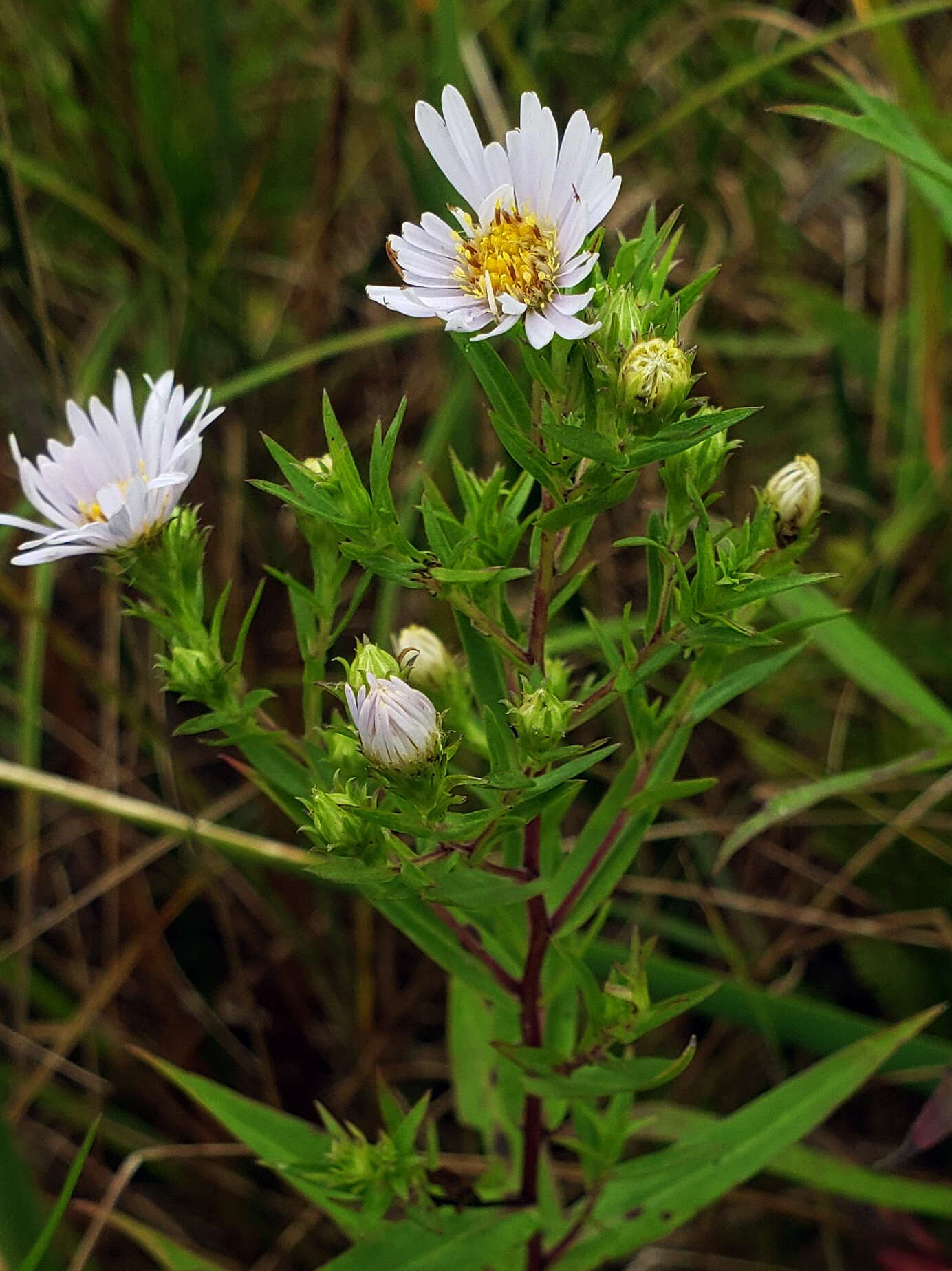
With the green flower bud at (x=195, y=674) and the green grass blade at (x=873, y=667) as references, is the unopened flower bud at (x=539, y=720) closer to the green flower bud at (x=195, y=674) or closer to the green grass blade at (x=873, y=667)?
the green flower bud at (x=195, y=674)

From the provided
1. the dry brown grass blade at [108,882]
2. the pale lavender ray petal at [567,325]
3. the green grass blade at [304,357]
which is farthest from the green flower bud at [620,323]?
the dry brown grass blade at [108,882]

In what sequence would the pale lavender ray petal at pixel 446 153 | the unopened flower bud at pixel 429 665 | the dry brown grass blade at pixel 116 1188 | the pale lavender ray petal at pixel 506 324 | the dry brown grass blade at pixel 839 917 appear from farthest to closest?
the dry brown grass blade at pixel 839 917 → the dry brown grass blade at pixel 116 1188 → the unopened flower bud at pixel 429 665 → the pale lavender ray petal at pixel 446 153 → the pale lavender ray petal at pixel 506 324

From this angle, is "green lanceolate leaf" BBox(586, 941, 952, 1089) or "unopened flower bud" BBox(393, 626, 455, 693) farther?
"green lanceolate leaf" BBox(586, 941, 952, 1089)

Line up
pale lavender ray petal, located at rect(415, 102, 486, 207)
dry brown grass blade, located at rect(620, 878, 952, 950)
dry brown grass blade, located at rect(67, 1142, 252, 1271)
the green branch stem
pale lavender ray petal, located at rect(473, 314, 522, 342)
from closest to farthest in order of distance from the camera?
pale lavender ray petal, located at rect(473, 314, 522, 342) < pale lavender ray petal, located at rect(415, 102, 486, 207) < dry brown grass blade, located at rect(67, 1142, 252, 1271) < the green branch stem < dry brown grass blade, located at rect(620, 878, 952, 950)

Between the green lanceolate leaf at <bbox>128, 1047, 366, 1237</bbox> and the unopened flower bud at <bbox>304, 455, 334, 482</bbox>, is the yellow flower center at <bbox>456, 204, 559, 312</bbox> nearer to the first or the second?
the unopened flower bud at <bbox>304, 455, 334, 482</bbox>

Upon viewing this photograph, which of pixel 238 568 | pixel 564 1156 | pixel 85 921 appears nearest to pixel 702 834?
pixel 564 1156

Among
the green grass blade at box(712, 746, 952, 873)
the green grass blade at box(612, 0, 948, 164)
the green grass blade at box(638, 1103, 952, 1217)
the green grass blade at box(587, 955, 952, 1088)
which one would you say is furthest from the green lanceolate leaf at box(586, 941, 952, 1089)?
the green grass blade at box(612, 0, 948, 164)

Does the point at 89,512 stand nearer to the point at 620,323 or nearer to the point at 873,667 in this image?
the point at 620,323

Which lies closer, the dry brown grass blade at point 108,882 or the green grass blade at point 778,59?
the green grass blade at point 778,59
